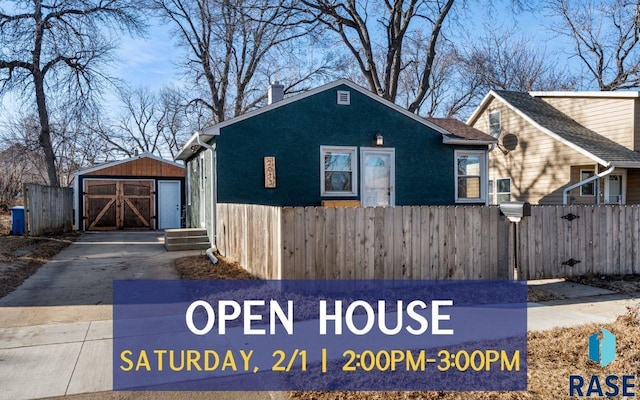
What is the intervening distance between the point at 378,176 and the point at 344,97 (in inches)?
84.8

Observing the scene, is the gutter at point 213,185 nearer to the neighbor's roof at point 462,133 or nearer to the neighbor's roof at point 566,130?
the neighbor's roof at point 462,133

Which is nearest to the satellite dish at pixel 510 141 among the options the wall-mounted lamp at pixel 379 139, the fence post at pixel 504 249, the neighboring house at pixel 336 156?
the neighboring house at pixel 336 156

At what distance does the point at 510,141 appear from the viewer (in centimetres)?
1733

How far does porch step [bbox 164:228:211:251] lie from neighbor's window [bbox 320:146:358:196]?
3359 millimetres

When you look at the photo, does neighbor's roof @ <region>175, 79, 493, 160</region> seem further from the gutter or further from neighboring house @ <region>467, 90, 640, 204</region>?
neighboring house @ <region>467, 90, 640, 204</region>

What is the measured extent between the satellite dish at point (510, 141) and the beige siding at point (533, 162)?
0.43 ft

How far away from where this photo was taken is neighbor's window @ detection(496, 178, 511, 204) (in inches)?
691

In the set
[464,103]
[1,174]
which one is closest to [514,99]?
[464,103]

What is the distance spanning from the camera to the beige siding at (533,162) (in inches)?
600

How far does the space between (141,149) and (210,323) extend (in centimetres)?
3584

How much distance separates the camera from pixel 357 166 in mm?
11477

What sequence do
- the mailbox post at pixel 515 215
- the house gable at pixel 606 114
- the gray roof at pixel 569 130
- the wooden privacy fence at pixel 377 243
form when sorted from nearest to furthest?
1. the wooden privacy fence at pixel 377 243
2. the mailbox post at pixel 515 215
3. the gray roof at pixel 569 130
4. the house gable at pixel 606 114

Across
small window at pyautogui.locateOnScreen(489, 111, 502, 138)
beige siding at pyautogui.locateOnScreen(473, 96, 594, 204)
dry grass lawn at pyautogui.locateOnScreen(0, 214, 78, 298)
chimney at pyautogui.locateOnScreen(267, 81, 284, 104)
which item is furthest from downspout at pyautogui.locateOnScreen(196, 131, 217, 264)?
small window at pyautogui.locateOnScreen(489, 111, 502, 138)

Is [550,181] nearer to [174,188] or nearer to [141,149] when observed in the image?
[174,188]
